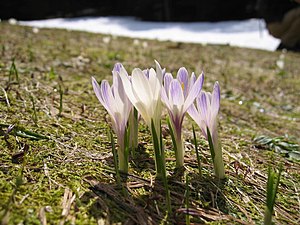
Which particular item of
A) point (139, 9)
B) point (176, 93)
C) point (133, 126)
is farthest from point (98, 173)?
point (139, 9)

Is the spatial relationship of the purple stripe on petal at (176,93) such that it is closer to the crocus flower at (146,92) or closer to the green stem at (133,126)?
the crocus flower at (146,92)

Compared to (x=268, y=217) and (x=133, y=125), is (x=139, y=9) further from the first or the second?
(x=268, y=217)

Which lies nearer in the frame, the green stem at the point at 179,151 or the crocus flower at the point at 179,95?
the crocus flower at the point at 179,95

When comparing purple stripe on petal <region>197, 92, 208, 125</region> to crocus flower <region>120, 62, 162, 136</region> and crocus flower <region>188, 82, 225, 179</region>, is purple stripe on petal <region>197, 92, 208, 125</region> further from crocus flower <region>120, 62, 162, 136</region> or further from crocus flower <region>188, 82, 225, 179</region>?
crocus flower <region>120, 62, 162, 136</region>

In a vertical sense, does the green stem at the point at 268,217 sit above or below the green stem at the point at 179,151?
below

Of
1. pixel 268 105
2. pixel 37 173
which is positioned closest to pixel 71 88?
pixel 37 173

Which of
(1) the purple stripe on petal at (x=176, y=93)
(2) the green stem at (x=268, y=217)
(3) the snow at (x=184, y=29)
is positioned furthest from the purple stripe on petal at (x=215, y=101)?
(3) the snow at (x=184, y=29)

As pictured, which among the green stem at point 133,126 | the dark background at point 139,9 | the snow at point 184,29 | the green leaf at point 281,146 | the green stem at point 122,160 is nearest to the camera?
the green stem at point 122,160
